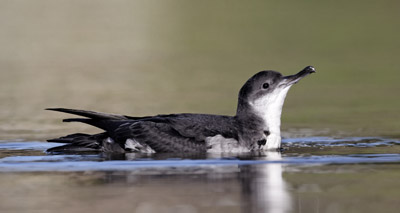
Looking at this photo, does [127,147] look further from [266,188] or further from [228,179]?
[266,188]

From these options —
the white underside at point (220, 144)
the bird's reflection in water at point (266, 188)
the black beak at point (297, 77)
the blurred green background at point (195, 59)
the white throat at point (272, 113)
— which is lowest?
the bird's reflection in water at point (266, 188)

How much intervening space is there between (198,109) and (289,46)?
1475 cm

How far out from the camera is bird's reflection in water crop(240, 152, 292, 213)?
8.18 metres

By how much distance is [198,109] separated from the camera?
57.8 ft

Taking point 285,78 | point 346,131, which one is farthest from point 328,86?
point 285,78

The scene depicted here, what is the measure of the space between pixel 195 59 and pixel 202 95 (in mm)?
9457

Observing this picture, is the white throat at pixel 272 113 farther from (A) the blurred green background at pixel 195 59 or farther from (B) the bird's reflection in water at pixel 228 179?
(A) the blurred green background at pixel 195 59

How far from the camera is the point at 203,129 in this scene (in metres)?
11.7

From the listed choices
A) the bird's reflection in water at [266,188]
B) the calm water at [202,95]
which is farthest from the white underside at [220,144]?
the bird's reflection in water at [266,188]

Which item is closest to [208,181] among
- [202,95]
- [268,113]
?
[268,113]

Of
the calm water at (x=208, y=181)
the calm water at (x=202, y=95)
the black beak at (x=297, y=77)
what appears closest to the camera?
the calm water at (x=208, y=181)

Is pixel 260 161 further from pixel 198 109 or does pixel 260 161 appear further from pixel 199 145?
pixel 198 109

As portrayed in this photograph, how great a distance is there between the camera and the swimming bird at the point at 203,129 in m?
11.7

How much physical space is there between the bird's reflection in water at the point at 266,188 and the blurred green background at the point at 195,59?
374 centimetres
